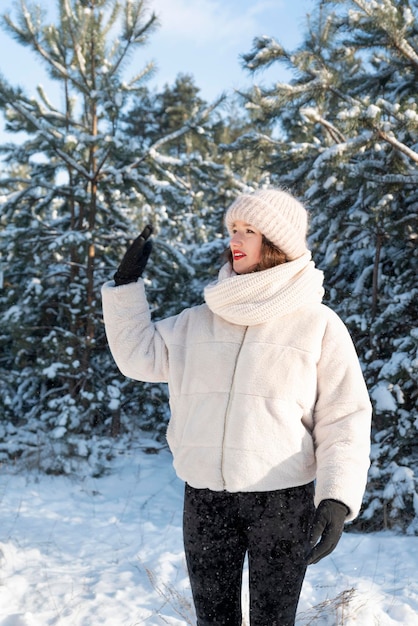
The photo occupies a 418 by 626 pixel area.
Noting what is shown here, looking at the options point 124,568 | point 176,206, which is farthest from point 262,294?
point 176,206

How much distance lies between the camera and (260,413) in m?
1.88

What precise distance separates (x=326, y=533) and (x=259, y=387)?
0.48m

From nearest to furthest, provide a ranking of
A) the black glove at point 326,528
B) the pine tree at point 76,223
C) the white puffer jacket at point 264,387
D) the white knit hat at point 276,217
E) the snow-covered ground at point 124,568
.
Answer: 1. the black glove at point 326,528
2. the white puffer jacket at point 264,387
3. the white knit hat at point 276,217
4. the snow-covered ground at point 124,568
5. the pine tree at point 76,223

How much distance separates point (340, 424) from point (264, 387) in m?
0.27

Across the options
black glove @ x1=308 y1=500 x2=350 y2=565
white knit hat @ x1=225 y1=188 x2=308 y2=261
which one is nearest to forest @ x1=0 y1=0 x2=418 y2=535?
white knit hat @ x1=225 y1=188 x2=308 y2=261

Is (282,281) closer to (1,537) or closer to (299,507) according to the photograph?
(299,507)

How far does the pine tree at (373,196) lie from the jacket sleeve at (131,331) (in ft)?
9.60

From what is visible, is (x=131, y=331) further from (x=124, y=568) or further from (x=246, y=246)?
(x=124, y=568)

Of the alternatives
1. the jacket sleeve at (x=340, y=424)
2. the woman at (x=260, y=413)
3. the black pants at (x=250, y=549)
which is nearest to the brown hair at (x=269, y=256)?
the woman at (x=260, y=413)

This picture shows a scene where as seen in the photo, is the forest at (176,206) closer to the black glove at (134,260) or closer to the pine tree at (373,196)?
the pine tree at (373,196)

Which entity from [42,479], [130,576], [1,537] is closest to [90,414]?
[42,479]

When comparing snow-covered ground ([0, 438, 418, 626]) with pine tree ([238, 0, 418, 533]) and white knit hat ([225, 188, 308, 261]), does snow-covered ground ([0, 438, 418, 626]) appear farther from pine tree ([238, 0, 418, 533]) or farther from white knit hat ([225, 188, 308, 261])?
white knit hat ([225, 188, 308, 261])

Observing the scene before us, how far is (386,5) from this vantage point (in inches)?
184

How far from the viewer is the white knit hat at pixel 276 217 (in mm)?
1994
